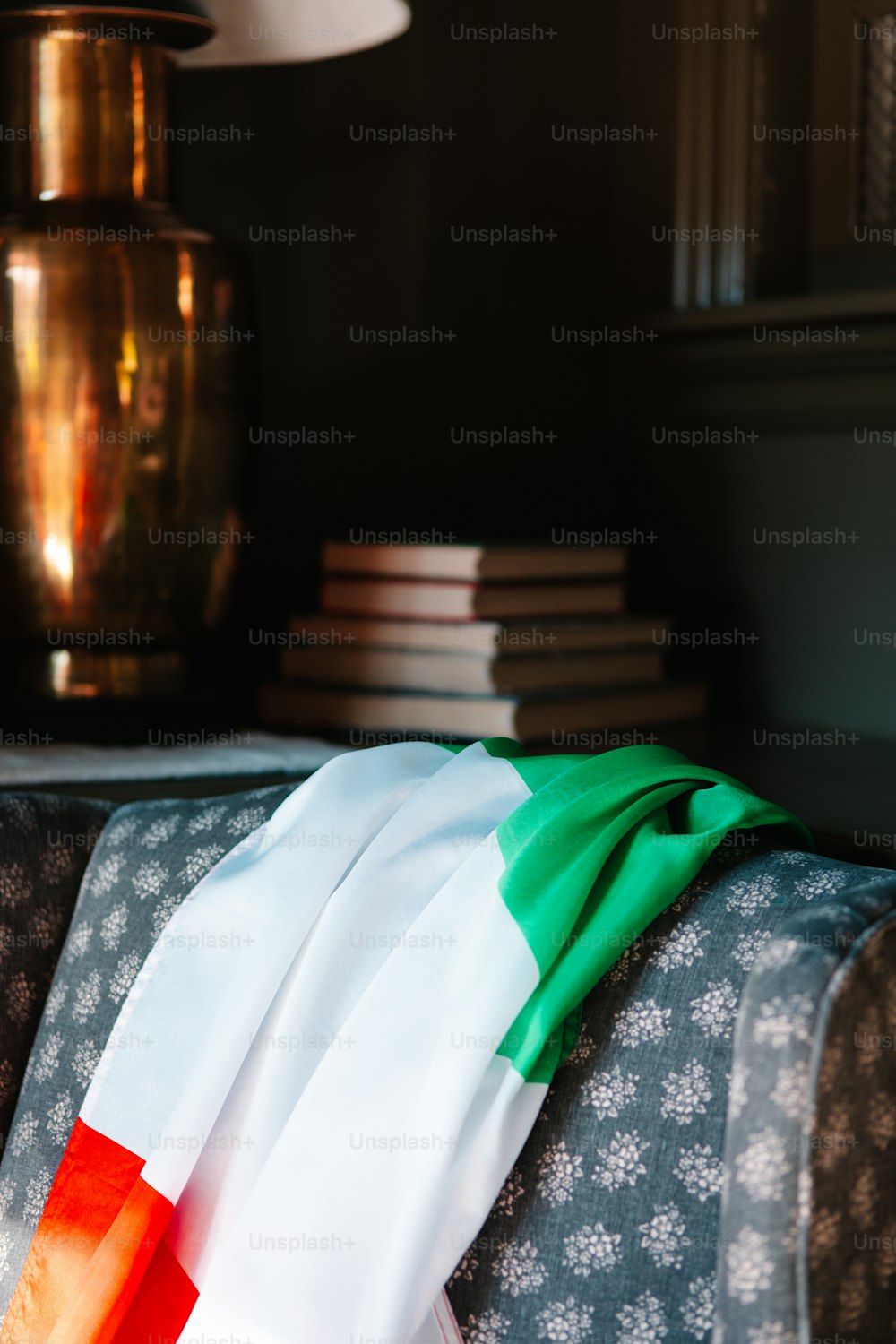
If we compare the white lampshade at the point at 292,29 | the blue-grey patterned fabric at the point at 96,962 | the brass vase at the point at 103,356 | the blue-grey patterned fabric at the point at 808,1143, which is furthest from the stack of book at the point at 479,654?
the blue-grey patterned fabric at the point at 808,1143

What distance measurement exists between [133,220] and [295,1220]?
107 centimetres

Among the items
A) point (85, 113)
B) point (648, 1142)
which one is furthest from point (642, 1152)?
point (85, 113)

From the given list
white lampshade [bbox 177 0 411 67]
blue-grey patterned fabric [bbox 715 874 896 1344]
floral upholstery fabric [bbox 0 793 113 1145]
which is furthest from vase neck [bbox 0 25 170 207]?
blue-grey patterned fabric [bbox 715 874 896 1344]

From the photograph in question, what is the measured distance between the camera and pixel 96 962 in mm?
1227

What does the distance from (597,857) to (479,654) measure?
0.70m

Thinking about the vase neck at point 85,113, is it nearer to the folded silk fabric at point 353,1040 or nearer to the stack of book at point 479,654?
the stack of book at point 479,654

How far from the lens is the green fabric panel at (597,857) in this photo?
95cm

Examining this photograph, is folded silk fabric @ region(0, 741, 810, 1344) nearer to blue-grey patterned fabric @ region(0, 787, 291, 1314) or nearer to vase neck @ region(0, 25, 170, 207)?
blue-grey patterned fabric @ region(0, 787, 291, 1314)

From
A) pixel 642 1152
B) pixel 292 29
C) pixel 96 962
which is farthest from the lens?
pixel 292 29

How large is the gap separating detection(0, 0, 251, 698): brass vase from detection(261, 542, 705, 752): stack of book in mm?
210

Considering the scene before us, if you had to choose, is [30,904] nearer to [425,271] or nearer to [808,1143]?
[808,1143]

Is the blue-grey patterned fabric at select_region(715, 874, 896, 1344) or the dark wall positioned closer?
the blue-grey patterned fabric at select_region(715, 874, 896, 1344)

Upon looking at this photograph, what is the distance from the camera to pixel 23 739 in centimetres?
171

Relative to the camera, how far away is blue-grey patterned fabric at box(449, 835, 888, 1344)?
898 millimetres
